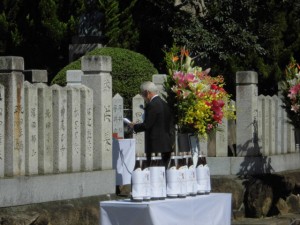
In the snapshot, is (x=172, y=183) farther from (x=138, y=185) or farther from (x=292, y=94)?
(x=292, y=94)

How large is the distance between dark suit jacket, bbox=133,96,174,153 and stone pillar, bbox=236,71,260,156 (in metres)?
4.35

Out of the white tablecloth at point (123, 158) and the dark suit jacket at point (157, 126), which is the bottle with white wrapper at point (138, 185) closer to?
the dark suit jacket at point (157, 126)

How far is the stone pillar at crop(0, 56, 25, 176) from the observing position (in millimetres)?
12117

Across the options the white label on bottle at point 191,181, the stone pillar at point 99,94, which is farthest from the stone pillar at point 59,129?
the white label on bottle at point 191,181

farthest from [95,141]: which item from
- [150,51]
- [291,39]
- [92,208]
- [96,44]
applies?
[291,39]

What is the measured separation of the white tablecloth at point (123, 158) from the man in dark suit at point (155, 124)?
2.03 meters

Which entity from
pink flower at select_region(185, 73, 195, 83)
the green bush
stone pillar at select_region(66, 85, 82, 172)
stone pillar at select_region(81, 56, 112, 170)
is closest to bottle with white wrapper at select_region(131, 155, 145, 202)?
stone pillar at select_region(66, 85, 82, 172)

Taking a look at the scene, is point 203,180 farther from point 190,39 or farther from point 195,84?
point 190,39

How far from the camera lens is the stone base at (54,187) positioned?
1198cm

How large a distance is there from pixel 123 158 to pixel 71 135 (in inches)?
60.8

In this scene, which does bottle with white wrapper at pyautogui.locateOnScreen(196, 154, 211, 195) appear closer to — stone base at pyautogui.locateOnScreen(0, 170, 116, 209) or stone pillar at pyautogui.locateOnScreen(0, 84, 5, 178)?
stone base at pyautogui.locateOnScreen(0, 170, 116, 209)

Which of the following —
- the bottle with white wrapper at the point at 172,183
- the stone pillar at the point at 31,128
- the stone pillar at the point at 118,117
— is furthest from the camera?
the stone pillar at the point at 118,117

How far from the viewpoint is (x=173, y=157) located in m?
11.4

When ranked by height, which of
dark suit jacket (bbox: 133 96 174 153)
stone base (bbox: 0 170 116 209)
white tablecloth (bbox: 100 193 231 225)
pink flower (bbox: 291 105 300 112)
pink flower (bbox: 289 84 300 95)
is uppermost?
pink flower (bbox: 289 84 300 95)
